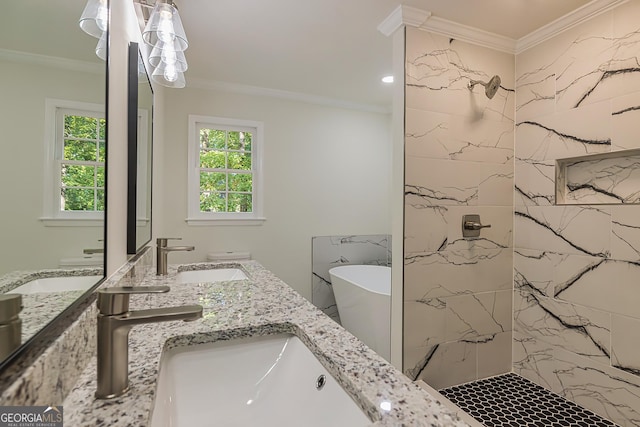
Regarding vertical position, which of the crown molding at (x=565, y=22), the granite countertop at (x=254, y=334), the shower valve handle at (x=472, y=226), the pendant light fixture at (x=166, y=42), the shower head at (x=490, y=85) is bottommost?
the granite countertop at (x=254, y=334)

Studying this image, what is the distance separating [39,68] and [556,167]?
2.45 metres

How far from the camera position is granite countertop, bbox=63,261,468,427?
20.1 inches

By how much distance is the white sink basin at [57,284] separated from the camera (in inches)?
18.1

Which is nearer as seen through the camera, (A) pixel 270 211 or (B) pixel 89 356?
(B) pixel 89 356

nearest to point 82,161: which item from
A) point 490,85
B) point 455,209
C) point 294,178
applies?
point 455,209

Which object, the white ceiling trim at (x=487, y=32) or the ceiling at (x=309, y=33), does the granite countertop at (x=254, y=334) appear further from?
the white ceiling trim at (x=487, y=32)

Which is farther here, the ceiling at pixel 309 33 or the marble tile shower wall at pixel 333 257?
the marble tile shower wall at pixel 333 257

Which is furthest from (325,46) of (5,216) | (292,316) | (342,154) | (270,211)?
(5,216)

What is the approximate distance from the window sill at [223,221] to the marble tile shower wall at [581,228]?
2.24 meters

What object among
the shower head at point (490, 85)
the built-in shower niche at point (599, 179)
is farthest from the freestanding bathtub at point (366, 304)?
the shower head at point (490, 85)

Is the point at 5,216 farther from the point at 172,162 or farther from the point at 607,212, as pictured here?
the point at 172,162

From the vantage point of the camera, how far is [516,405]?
1.85 metres

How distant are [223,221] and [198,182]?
444 millimetres

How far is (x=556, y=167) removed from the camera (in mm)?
1977
